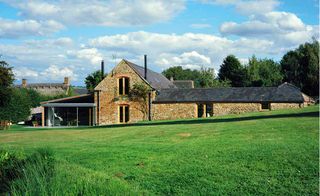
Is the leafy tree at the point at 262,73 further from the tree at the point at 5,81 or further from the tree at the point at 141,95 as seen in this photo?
the tree at the point at 5,81

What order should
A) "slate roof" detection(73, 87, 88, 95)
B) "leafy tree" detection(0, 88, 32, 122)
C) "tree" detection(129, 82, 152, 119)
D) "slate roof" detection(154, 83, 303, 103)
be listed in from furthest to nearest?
"slate roof" detection(73, 87, 88, 95), "leafy tree" detection(0, 88, 32, 122), "tree" detection(129, 82, 152, 119), "slate roof" detection(154, 83, 303, 103)

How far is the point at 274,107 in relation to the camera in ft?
112

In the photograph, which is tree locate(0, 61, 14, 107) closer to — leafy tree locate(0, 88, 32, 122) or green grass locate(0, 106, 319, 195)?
leafy tree locate(0, 88, 32, 122)

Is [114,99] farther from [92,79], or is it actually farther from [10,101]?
[92,79]

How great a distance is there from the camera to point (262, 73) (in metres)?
63.6

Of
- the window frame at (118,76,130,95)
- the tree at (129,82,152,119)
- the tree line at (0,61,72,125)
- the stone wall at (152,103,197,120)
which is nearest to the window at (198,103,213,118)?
the stone wall at (152,103,197,120)

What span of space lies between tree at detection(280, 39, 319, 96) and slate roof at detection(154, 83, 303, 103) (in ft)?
58.9

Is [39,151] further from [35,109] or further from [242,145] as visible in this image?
[35,109]

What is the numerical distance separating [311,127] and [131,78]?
25877 mm

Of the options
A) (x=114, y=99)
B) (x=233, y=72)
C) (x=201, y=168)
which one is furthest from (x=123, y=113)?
(x=233, y=72)

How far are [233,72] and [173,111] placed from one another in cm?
2970

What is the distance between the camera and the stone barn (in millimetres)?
35125

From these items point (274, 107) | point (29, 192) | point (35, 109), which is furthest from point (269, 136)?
point (35, 109)

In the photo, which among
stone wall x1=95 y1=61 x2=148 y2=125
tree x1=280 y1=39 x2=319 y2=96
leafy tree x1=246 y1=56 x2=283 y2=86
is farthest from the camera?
leafy tree x1=246 y1=56 x2=283 y2=86
